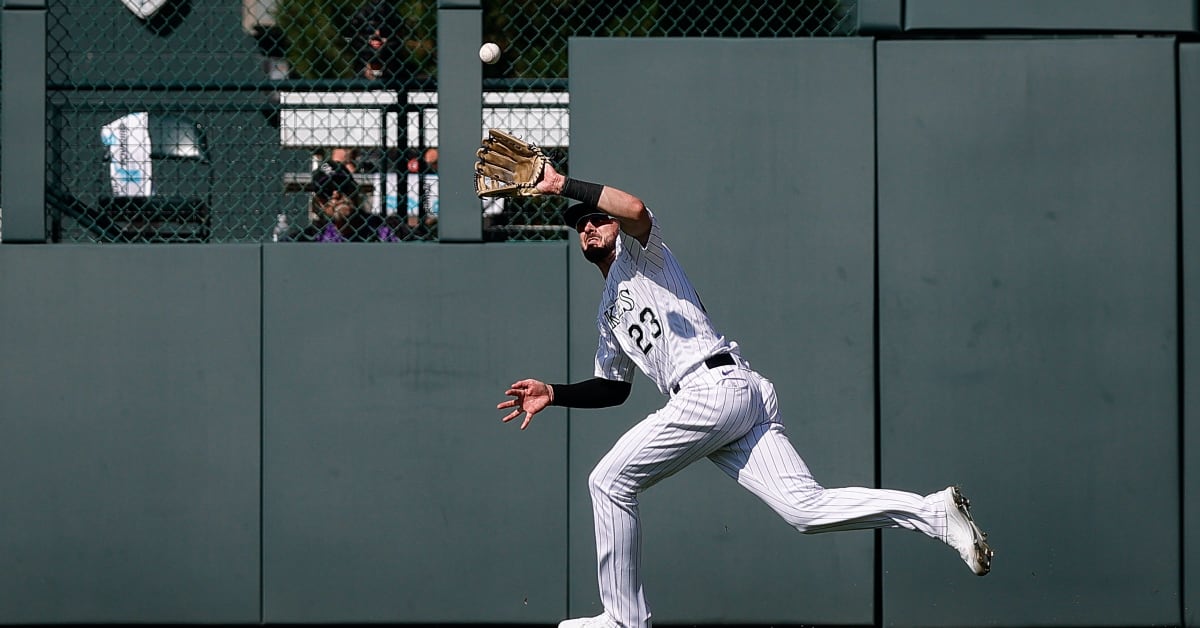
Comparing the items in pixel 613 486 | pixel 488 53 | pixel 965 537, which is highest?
pixel 488 53

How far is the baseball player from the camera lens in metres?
4.65

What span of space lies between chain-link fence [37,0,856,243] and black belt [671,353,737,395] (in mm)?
1917

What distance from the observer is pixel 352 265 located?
6168 mm

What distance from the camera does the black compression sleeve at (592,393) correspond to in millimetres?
5047

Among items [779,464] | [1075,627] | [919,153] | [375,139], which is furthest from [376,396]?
[1075,627]

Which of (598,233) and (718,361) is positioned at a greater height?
(598,233)

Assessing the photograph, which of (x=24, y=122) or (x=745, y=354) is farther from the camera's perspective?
(x=24, y=122)

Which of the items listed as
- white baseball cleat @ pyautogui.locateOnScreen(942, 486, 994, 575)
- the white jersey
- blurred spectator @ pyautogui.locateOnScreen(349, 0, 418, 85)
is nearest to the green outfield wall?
blurred spectator @ pyautogui.locateOnScreen(349, 0, 418, 85)

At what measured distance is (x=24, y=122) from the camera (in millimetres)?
6223

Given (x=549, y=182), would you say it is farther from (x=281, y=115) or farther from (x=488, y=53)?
(x=281, y=115)

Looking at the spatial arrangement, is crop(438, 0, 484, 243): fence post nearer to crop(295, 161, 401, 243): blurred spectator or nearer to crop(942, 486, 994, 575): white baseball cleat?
crop(295, 161, 401, 243): blurred spectator

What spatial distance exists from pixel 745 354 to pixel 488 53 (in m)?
2.05

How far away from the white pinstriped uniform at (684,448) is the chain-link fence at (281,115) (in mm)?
1820

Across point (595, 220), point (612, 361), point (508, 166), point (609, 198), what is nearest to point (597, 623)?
point (612, 361)
